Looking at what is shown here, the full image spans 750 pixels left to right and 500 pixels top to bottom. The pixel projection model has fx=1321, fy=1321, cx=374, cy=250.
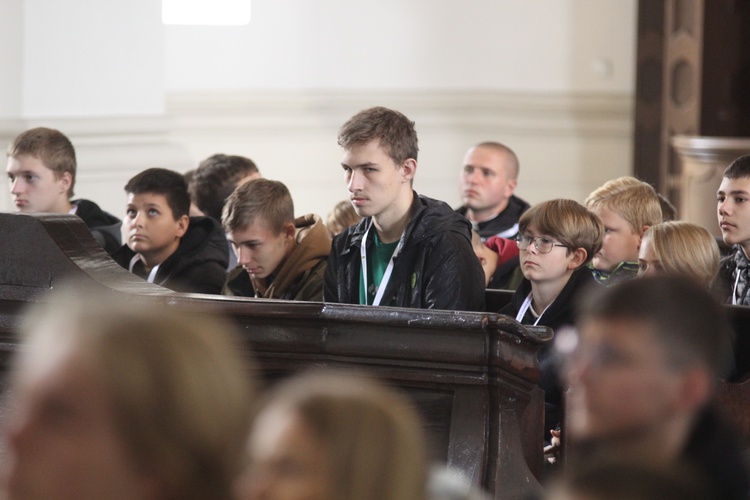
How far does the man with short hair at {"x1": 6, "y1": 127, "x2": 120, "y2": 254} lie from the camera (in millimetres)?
5688

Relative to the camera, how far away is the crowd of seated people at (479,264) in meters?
1.82

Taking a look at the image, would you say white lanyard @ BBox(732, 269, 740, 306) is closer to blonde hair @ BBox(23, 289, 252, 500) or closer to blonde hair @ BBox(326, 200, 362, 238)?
blonde hair @ BBox(326, 200, 362, 238)

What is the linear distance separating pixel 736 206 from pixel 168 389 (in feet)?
13.0

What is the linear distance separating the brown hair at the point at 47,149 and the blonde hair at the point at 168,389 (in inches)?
176

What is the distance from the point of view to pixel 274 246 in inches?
181

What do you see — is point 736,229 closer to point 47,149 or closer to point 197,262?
point 197,262

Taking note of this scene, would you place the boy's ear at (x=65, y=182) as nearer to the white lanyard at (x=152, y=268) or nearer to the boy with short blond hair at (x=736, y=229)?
the white lanyard at (x=152, y=268)

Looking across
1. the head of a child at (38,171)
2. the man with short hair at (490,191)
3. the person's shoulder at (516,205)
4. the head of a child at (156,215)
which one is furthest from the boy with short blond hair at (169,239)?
the person's shoulder at (516,205)

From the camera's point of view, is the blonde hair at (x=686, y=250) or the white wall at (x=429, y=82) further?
the white wall at (x=429, y=82)

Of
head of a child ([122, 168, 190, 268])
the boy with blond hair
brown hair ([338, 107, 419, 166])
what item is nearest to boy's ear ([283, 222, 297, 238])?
brown hair ([338, 107, 419, 166])

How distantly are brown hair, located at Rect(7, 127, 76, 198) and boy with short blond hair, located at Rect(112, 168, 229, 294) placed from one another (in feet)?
2.15

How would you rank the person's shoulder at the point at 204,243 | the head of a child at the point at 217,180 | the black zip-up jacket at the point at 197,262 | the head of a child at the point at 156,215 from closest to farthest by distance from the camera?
1. the black zip-up jacket at the point at 197,262
2. the person's shoulder at the point at 204,243
3. the head of a child at the point at 156,215
4. the head of a child at the point at 217,180

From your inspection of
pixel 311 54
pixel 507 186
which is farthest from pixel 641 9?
pixel 507 186

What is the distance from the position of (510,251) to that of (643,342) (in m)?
3.62
